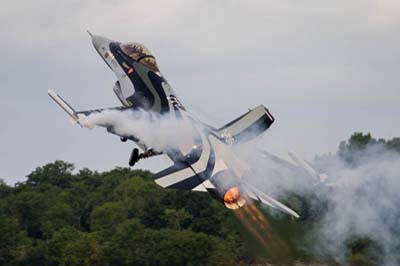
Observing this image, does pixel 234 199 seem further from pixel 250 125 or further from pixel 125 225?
pixel 125 225

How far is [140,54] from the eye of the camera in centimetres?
5253

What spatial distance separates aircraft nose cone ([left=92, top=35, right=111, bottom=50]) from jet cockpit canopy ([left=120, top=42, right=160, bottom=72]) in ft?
4.03

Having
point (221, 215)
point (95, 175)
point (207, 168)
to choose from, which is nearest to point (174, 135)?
point (207, 168)

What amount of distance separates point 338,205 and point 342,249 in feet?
15.0

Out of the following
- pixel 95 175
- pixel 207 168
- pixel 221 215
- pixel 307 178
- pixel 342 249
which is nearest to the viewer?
pixel 207 168

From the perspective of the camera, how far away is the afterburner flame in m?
47.8

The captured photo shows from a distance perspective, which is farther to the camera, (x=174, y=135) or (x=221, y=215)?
(x=221, y=215)

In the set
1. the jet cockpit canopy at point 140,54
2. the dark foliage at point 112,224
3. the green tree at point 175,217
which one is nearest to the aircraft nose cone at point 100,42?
the jet cockpit canopy at point 140,54

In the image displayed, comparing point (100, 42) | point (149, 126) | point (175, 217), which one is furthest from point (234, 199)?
point (175, 217)

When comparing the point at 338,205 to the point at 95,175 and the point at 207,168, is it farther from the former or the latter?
the point at 95,175

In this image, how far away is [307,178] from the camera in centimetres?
5200

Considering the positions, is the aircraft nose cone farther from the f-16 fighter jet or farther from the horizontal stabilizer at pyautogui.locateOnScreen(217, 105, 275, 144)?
the horizontal stabilizer at pyautogui.locateOnScreen(217, 105, 275, 144)

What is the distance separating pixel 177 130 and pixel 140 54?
4208 mm

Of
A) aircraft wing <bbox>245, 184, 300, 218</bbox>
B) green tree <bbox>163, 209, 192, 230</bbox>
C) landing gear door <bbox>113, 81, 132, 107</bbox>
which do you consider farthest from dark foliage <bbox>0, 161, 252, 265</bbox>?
landing gear door <bbox>113, 81, 132, 107</bbox>
